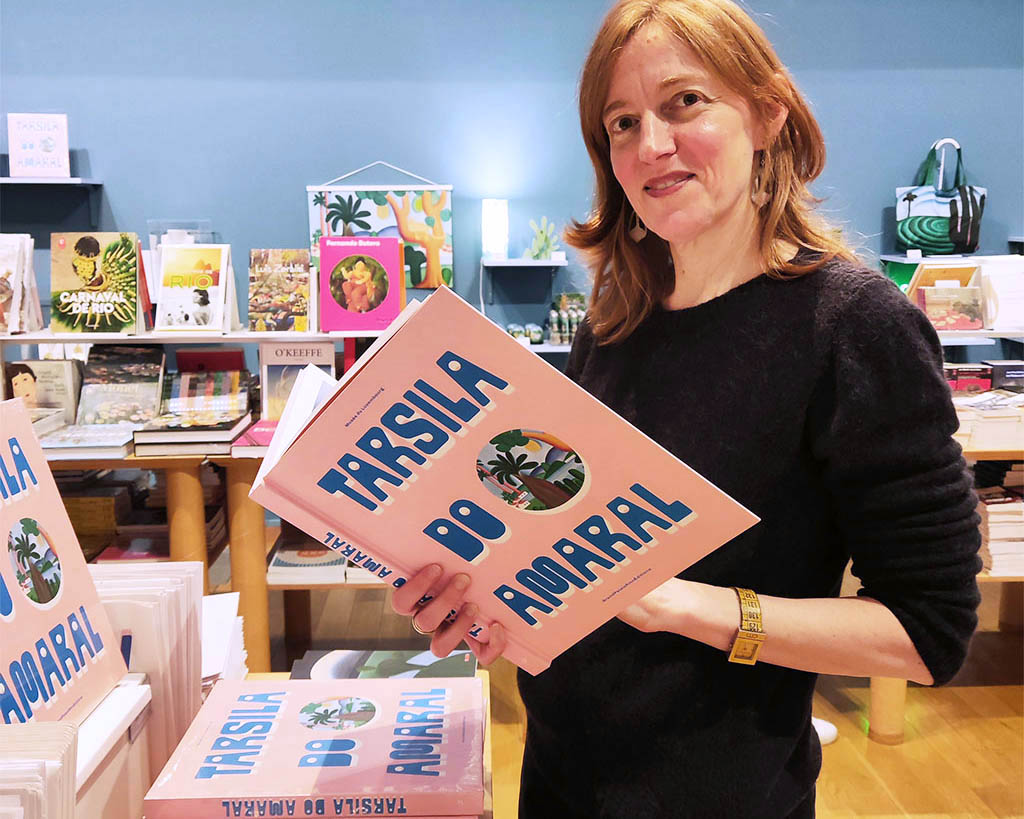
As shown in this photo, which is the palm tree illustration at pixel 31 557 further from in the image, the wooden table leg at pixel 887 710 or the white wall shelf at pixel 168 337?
the wooden table leg at pixel 887 710

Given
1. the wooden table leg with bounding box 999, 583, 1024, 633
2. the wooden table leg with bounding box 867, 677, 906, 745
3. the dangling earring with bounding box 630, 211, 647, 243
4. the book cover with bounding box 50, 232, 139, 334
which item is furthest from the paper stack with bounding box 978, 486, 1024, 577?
the book cover with bounding box 50, 232, 139, 334

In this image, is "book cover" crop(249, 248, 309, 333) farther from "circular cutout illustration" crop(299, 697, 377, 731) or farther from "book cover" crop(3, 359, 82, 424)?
"circular cutout illustration" crop(299, 697, 377, 731)

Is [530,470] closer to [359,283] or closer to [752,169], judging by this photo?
[752,169]

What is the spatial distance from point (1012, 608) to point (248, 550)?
311 centimetres

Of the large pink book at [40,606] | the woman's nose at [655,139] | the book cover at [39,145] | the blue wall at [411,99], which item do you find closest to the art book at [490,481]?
the large pink book at [40,606]

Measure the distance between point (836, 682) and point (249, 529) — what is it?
2.21 m

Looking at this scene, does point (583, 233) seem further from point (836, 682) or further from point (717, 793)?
point (836, 682)

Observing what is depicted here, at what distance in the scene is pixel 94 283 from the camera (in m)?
2.94

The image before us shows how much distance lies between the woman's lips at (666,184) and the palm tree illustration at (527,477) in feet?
1.22

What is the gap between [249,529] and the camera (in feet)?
9.31

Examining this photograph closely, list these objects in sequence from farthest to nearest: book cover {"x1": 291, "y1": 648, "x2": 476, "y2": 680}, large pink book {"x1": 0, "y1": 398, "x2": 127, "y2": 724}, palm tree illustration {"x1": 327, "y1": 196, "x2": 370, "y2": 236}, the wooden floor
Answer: palm tree illustration {"x1": 327, "y1": 196, "x2": 370, "y2": 236} → the wooden floor → book cover {"x1": 291, "y1": 648, "x2": 476, "y2": 680} → large pink book {"x1": 0, "y1": 398, "x2": 127, "y2": 724}

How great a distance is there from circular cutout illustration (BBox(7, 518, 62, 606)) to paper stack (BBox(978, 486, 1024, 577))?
283 cm

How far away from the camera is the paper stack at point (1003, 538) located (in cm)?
285

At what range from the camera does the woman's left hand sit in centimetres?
86
